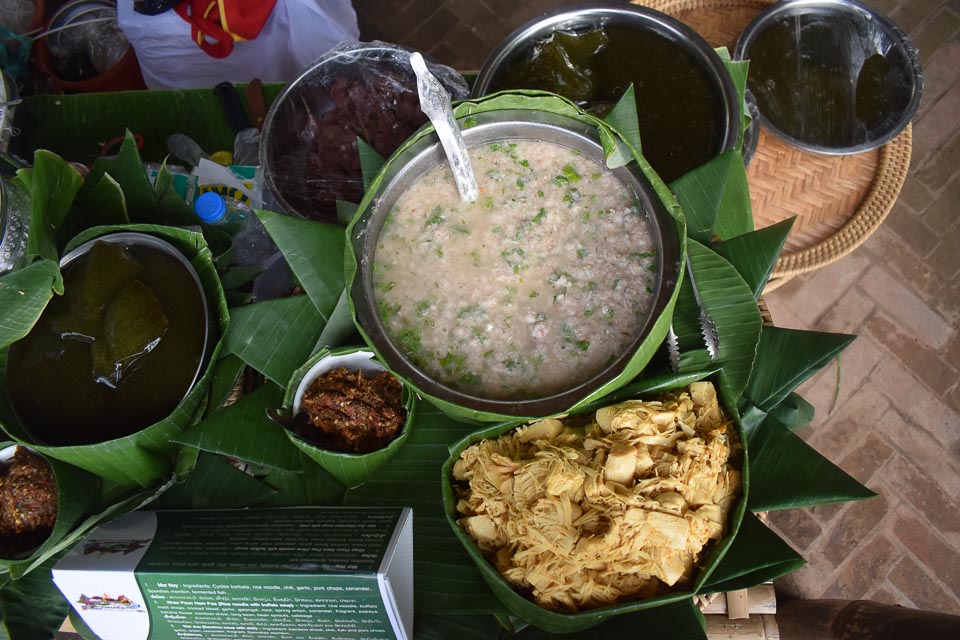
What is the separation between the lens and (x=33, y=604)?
1.52 m

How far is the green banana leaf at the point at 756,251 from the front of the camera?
56.5 inches

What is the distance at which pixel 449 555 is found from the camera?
4.77 feet

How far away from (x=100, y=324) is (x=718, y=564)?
1252 millimetres

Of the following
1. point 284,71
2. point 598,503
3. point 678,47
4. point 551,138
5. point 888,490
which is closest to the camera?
point 598,503

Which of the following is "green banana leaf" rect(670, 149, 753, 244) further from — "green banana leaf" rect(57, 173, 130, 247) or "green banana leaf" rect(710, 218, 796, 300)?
"green banana leaf" rect(57, 173, 130, 247)

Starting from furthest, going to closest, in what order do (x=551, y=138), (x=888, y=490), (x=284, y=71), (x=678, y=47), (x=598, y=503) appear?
(x=888, y=490) → (x=284, y=71) → (x=678, y=47) → (x=551, y=138) → (x=598, y=503)

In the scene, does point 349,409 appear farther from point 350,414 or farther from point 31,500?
point 31,500

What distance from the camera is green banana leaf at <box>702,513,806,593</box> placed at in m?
1.24

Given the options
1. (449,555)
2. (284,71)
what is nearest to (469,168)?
(449,555)

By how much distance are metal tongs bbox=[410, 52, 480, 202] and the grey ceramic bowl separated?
1.14 meters

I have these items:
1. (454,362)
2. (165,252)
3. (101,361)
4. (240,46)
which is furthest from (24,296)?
(240,46)

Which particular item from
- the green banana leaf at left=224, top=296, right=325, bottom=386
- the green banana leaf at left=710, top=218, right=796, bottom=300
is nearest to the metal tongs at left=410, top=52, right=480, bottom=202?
the green banana leaf at left=224, top=296, right=325, bottom=386

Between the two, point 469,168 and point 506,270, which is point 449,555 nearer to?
point 506,270

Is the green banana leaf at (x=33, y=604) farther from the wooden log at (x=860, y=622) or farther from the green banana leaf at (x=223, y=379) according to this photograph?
the wooden log at (x=860, y=622)
